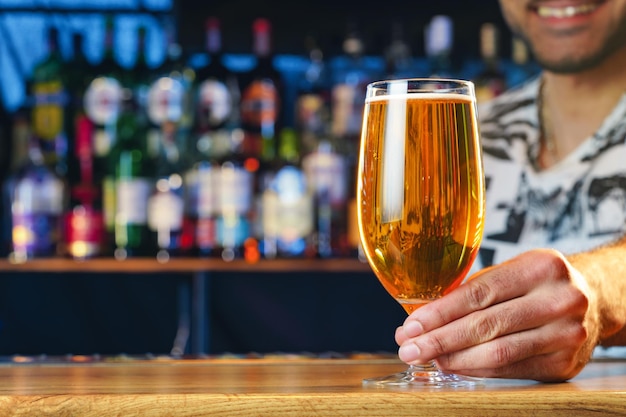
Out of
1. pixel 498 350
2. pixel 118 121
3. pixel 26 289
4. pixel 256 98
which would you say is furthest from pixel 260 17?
pixel 498 350

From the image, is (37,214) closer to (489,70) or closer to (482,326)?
(489,70)

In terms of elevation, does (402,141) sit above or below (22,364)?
above

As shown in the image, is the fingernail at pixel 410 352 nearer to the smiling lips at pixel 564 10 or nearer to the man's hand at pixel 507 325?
the man's hand at pixel 507 325

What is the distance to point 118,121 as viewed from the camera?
253 cm

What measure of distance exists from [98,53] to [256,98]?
545mm

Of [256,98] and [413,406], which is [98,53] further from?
[413,406]

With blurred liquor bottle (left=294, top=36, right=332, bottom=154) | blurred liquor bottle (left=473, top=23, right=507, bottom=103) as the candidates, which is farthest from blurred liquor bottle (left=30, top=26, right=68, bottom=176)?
blurred liquor bottle (left=473, top=23, right=507, bottom=103)

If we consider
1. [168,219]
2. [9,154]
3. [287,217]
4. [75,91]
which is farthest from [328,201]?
[9,154]

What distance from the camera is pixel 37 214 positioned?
7.81 ft

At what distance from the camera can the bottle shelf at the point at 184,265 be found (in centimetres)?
227

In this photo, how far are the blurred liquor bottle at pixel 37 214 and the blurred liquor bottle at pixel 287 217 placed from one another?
0.48 metres

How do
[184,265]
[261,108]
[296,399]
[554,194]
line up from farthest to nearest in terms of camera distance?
[261,108], [184,265], [554,194], [296,399]

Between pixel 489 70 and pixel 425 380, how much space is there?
1.93m

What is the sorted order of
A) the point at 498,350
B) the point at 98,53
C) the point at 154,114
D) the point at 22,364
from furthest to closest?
the point at 98,53
the point at 154,114
the point at 22,364
the point at 498,350
